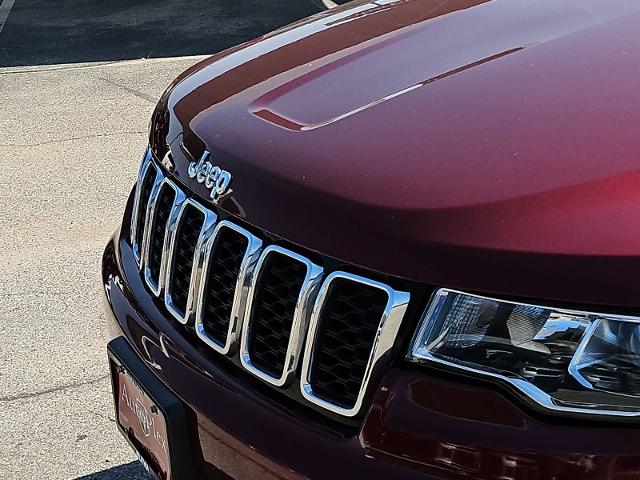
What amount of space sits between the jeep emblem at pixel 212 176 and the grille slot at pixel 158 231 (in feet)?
Result: 0.64

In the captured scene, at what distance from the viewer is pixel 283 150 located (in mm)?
1931

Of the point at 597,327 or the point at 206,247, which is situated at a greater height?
the point at 597,327

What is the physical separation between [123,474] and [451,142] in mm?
1842

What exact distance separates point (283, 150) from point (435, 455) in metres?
0.66

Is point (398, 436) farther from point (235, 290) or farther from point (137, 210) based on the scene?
point (137, 210)

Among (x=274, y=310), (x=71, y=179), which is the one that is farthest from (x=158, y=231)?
(x=71, y=179)

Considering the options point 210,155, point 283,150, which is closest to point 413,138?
point 283,150

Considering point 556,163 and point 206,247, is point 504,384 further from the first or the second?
point 206,247

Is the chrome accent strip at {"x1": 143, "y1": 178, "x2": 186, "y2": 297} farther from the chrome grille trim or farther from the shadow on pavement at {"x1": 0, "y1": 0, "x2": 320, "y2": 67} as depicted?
the shadow on pavement at {"x1": 0, "y1": 0, "x2": 320, "y2": 67}

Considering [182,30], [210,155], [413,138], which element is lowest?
[182,30]

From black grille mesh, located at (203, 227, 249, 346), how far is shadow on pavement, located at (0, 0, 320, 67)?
665cm

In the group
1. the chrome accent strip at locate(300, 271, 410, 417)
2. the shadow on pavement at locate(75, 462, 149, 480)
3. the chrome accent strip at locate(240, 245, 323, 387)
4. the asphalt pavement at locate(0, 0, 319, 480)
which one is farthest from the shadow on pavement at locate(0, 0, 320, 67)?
the chrome accent strip at locate(300, 271, 410, 417)

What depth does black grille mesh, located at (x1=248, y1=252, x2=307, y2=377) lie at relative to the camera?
1.85 metres

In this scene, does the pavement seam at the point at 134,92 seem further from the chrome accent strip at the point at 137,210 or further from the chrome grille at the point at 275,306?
the chrome grille at the point at 275,306
